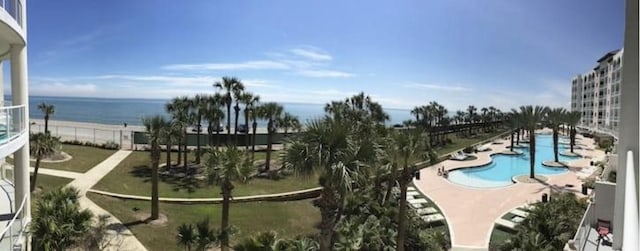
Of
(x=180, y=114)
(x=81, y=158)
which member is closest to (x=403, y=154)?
(x=180, y=114)

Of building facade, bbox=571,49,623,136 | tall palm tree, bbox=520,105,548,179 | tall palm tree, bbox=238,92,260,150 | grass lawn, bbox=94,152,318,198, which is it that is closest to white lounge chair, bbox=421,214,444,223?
grass lawn, bbox=94,152,318,198

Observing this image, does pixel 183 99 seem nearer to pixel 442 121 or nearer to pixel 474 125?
pixel 442 121

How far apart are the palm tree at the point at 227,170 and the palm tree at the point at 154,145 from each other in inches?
269

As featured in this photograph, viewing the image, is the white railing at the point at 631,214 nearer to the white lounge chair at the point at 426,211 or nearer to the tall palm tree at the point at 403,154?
the tall palm tree at the point at 403,154

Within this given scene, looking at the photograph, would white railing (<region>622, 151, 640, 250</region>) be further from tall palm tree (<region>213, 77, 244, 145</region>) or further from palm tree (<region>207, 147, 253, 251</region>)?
tall palm tree (<region>213, 77, 244, 145</region>)

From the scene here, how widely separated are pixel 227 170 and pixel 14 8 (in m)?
8.48

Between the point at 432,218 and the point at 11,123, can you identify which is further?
the point at 432,218

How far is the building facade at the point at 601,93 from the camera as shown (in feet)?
203

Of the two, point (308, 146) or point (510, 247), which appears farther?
point (510, 247)

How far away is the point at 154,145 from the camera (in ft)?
71.4

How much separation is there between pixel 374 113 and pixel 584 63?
54.7 metres

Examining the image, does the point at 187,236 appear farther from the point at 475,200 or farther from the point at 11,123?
the point at 475,200

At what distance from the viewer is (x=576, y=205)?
61.2 ft

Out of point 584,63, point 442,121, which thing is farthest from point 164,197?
point 584,63
